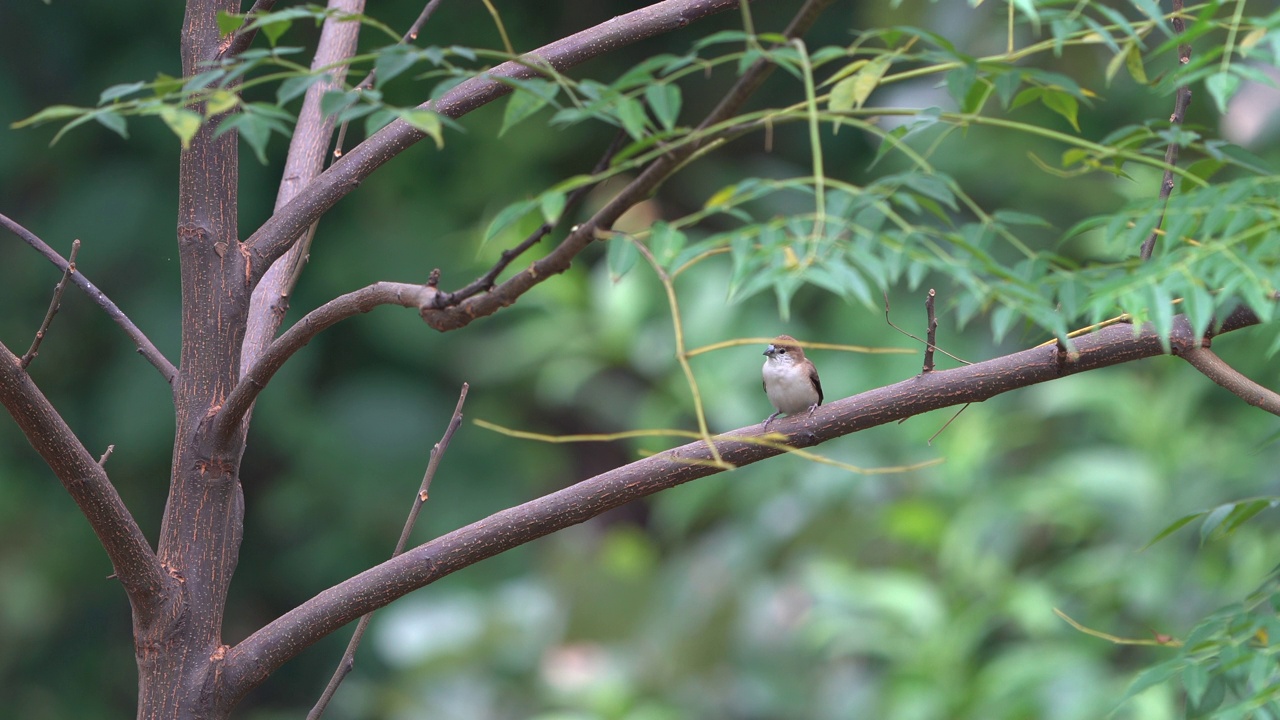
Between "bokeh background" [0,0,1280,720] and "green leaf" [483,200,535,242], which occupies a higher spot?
"green leaf" [483,200,535,242]

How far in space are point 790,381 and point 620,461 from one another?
2.64m

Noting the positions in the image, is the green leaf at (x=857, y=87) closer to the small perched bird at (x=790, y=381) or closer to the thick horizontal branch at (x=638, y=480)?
the thick horizontal branch at (x=638, y=480)

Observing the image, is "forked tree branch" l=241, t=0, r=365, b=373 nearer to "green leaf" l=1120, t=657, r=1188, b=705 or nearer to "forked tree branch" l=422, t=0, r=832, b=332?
"forked tree branch" l=422, t=0, r=832, b=332

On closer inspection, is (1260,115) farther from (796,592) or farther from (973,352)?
(796,592)

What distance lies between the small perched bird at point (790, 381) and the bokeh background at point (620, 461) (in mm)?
388

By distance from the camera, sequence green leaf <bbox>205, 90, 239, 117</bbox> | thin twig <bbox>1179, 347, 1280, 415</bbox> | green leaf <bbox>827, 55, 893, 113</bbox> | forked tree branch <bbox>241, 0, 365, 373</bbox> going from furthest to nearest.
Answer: forked tree branch <bbox>241, 0, 365, 373</bbox>
thin twig <bbox>1179, 347, 1280, 415</bbox>
green leaf <bbox>827, 55, 893, 113</bbox>
green leaf <bbox>205, 90, 239, 117</bbox>

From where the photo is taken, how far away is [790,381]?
2545 millimetres

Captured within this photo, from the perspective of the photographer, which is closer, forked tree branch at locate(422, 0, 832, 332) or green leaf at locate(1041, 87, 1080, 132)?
forked tree branch at locate(422, 0, 832, 332)

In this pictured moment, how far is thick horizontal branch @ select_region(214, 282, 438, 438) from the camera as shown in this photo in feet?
3.38

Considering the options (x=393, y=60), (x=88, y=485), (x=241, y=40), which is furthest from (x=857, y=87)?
(x=88, y=485)

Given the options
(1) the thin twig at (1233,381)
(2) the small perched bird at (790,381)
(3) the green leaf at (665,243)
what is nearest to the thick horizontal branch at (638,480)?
(1) the thin twig at (1233,381)

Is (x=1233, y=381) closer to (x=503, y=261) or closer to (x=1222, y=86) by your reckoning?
(x=1222, y=86)

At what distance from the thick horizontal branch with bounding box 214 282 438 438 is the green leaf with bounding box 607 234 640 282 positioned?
22 centimetres

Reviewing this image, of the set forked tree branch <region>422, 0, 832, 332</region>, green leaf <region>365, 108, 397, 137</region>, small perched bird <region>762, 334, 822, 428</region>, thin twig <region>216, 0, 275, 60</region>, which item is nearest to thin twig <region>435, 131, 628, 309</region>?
forked tree branch <region>422, 0, 832, 332</region>
